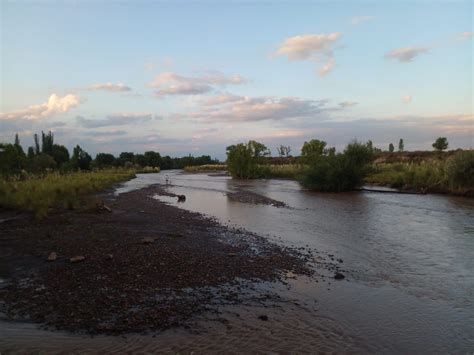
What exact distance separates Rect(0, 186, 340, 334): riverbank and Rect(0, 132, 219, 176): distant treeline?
23049 millimetres

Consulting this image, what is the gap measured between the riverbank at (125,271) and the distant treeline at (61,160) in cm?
2305

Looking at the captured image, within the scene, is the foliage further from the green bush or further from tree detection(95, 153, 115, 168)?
tree detection(95, 153, 115, 168)

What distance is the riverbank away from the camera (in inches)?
248

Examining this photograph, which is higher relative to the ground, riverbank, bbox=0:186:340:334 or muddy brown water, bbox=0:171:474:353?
riverbank, bbox=0:186:340:334

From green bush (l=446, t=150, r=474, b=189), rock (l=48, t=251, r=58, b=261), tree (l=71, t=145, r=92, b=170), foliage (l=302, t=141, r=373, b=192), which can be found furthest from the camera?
tree (l=71, t=145, r=92, b=170)

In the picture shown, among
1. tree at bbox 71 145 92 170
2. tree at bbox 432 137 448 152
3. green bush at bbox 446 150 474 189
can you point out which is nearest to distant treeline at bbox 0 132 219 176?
tree at bbox 71 145 92 170

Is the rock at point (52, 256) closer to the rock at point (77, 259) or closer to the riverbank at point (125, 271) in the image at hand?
the riverbank at point (125, 271)

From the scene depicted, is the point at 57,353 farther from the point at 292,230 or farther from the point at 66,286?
the point at 292,230

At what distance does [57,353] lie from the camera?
5.07 metres

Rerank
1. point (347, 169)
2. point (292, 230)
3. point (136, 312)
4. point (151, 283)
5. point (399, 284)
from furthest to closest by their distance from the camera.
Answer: point (347, 169) < point (292, 230) < point (399, 284) < point (151, 283) < point (136, 312)

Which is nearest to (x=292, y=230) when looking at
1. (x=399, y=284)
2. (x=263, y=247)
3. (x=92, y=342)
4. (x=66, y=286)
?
(x=263, y=247)

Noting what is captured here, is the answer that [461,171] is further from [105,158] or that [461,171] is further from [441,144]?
[105,158]

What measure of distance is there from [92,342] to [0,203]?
53.7 feet

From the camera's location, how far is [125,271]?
27.5ft
